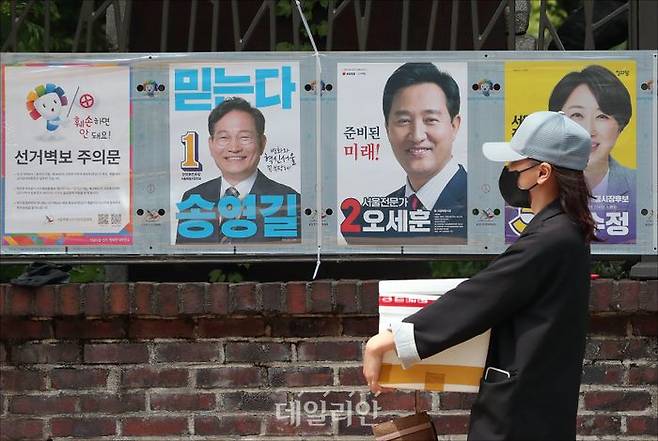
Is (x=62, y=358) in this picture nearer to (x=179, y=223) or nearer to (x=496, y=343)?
(x=179, y=223)

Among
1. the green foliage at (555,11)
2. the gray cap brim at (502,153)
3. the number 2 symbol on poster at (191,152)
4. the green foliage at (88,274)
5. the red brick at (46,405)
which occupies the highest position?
the green foliage at (555,11)

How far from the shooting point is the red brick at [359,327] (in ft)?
17.0

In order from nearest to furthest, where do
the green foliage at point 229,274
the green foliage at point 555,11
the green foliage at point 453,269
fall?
the green foliage at point 229,274 → the green foliage at point 453,269 → the green foliage at point 555,11

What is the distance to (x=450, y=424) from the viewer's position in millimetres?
5211

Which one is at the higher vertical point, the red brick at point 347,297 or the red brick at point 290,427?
the red brick at point 347,297

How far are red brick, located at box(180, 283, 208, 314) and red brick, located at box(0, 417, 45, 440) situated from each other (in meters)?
0.85

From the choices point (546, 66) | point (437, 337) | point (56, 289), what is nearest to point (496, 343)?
point (437, 337)

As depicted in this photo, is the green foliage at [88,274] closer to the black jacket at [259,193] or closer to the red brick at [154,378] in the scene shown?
the red brick at [154,378]

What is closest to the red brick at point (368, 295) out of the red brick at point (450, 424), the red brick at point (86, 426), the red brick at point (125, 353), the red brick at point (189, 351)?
the red brick at point (450, 424)

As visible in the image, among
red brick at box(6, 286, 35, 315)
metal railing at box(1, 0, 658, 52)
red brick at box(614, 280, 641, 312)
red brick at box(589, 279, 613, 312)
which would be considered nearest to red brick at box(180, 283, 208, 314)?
red brick at box(6, 286, 35, 315)

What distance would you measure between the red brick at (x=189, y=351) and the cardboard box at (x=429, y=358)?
6.46 feet

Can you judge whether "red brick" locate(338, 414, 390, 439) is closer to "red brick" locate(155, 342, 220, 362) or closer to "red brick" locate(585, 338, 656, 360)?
"red brick" locate(155, 342, 220, 362)

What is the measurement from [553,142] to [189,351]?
2415 millimetres

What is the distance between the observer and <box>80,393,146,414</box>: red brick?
5242 mm
